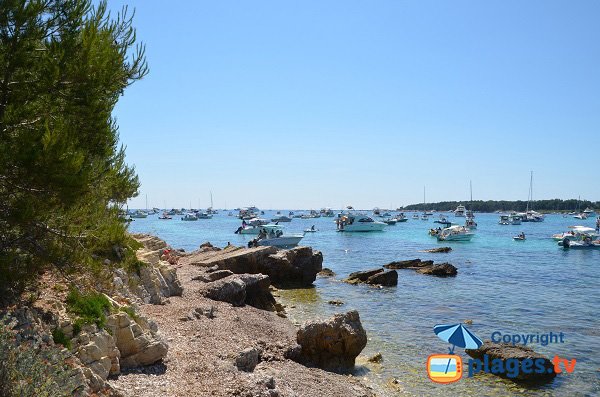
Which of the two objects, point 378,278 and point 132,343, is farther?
point 378,278

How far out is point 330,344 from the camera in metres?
15.4

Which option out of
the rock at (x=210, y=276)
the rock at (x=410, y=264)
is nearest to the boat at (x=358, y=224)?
the rock at (x=410, y=264)

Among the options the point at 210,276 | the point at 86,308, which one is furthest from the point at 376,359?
the point at 210,276

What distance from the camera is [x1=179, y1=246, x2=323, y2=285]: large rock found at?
32.6 meters

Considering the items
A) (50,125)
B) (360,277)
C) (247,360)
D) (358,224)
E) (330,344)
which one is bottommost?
(360,277)

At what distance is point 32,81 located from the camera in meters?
8.45

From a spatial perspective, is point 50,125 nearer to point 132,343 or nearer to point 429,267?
point 132,343

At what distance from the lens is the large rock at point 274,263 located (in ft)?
107

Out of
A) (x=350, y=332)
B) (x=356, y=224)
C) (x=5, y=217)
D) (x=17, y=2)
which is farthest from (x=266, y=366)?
(x=356, y=224)

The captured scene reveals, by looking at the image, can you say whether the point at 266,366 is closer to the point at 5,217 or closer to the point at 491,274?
the point at 5,217

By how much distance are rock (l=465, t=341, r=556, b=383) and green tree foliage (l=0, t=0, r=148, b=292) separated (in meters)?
12.8
